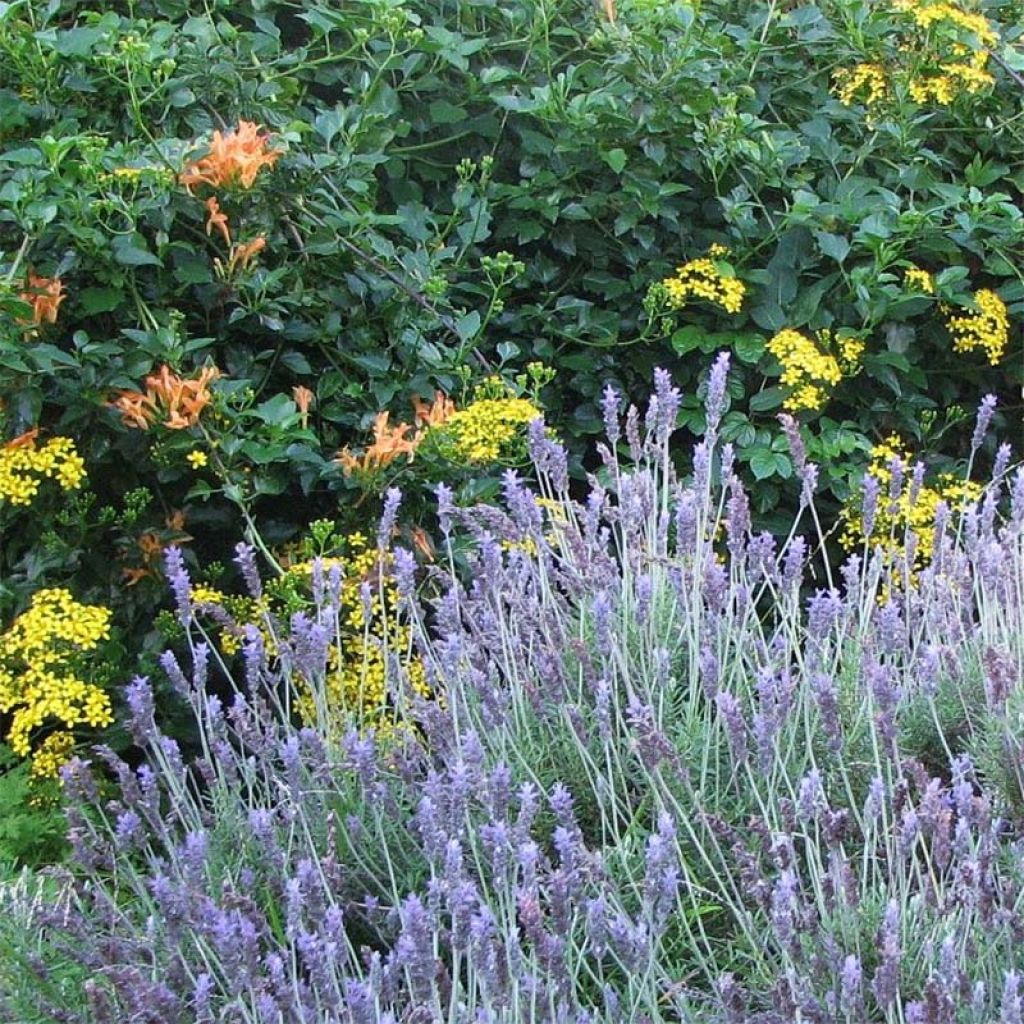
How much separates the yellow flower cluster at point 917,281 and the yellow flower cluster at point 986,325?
0.14 meters

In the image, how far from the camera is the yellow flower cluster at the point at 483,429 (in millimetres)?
2922

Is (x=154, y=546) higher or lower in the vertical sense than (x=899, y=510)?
lower

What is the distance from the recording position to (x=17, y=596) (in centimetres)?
299

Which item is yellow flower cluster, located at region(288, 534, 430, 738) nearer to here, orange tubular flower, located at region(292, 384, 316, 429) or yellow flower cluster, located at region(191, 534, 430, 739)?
yellow flower cluster, located at region(191, 534, 430, 739)

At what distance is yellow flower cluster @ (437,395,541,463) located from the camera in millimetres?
2922

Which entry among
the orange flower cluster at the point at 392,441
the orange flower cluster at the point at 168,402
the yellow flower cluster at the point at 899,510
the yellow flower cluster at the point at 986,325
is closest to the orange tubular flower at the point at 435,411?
the orange flower cluster at the point at 392,441

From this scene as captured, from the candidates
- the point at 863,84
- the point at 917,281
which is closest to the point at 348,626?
the point at 917,281

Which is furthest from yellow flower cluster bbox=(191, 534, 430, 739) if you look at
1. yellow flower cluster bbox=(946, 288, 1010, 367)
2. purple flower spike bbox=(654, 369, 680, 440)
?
yellow flower cluster bbox=(946, 288, 1010, 367)

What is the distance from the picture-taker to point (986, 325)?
361 cm

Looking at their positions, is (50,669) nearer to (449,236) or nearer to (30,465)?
(30,465)

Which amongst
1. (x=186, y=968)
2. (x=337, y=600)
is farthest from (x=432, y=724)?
(x=186, y=968)

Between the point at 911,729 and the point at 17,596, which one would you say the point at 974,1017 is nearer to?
the point at 911,729

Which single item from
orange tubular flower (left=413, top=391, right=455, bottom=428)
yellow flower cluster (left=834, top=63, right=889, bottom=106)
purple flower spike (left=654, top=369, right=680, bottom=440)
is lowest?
orange tubular flower (left=413, top=391, right=455, bottom=428)

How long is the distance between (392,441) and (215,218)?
0.59 meters
